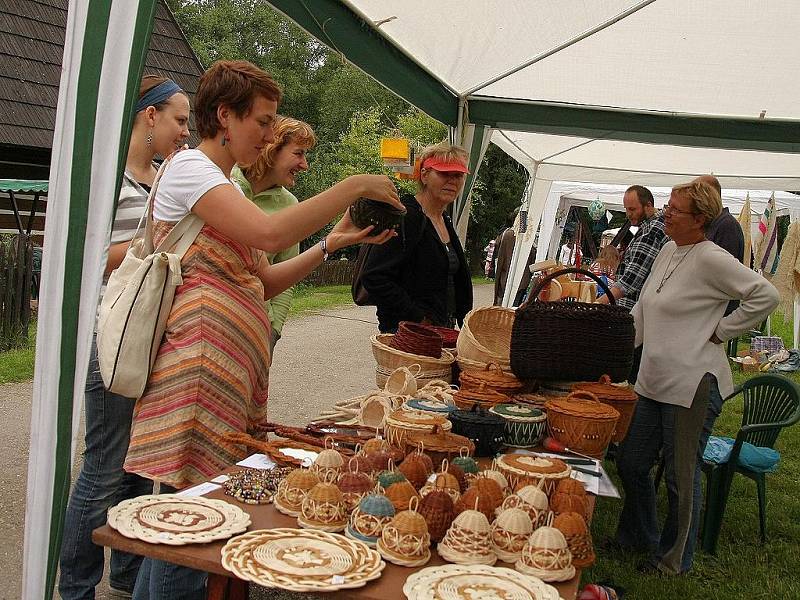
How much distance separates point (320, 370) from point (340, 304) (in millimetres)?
6818

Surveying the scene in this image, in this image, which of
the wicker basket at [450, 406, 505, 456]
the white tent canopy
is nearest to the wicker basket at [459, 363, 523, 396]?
the wicker basket at [450, 406, 505, 456]

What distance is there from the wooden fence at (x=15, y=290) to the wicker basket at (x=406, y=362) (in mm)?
6087

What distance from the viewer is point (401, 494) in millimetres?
1694

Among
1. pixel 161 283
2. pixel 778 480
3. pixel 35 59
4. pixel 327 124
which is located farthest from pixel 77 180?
pixel 327 124

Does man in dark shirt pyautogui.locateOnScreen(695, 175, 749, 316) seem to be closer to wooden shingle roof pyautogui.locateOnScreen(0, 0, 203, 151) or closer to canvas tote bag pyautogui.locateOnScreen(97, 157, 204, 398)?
canvas tote bag pyautogui.locateOnScreen(97, 157, 204, 398)

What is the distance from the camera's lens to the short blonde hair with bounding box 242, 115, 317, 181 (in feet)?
10.4

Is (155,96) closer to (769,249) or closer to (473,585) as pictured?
(473,585)

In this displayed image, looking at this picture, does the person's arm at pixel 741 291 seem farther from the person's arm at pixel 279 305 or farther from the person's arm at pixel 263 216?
the person's arm at pixel 263 216

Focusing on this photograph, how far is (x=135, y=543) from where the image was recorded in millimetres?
1529

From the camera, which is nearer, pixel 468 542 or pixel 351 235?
pixel 468 542

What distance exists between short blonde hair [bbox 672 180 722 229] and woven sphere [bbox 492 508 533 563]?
90.4 inches

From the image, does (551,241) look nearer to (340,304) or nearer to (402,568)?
(340,304)

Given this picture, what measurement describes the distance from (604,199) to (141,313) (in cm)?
1246

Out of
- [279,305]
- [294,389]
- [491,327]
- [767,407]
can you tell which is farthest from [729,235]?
[294,389]
